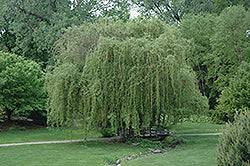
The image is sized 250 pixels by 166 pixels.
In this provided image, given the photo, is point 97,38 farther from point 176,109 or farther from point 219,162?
point 219,162

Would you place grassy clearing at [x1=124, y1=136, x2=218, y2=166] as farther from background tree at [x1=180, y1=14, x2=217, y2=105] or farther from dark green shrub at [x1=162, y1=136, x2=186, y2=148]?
background tree at [x1=180, y1=14, x2=217, y2=105]

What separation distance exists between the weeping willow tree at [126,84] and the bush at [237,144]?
6473 millimetres

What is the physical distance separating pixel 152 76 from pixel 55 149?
5211 millimetres

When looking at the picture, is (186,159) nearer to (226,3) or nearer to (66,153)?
(66,153)

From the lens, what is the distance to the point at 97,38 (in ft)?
48.0

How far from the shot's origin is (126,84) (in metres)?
12.9

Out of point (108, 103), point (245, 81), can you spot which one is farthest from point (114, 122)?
point (245, 81)

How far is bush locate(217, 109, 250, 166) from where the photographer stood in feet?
18.6

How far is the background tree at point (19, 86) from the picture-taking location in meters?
19.8

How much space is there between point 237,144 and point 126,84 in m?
7.53

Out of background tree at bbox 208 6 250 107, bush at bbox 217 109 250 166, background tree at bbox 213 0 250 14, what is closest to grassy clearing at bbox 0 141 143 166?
bush at bbox 217 109 250 166

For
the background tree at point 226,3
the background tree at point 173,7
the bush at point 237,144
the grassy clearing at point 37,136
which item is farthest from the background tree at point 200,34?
the bush at point 237,144

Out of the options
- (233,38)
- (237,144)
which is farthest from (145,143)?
(233,38)

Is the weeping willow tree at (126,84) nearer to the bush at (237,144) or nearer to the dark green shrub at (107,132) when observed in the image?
the dark green shrub at (107,132)
